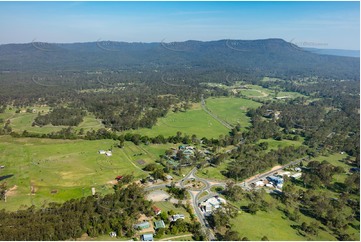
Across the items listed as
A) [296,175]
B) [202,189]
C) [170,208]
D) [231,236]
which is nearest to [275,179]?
[296,175]

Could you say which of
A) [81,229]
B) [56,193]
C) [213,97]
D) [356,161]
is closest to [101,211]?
[81,229]

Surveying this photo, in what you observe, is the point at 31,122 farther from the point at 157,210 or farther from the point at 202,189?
the point at 157,210

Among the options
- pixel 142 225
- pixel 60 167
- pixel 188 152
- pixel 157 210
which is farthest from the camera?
pixel 188 152

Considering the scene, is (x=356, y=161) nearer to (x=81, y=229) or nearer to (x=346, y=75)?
(x=81, y=229)

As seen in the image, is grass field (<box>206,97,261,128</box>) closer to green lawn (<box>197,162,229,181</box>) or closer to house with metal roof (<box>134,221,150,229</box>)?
green lawn (<box>197,162,229,181</box>)

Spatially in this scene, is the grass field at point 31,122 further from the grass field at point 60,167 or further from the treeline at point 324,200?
the treeline at point 324,200

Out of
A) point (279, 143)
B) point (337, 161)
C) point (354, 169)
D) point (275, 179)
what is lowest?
point (279, 143)

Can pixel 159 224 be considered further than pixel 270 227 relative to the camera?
No
